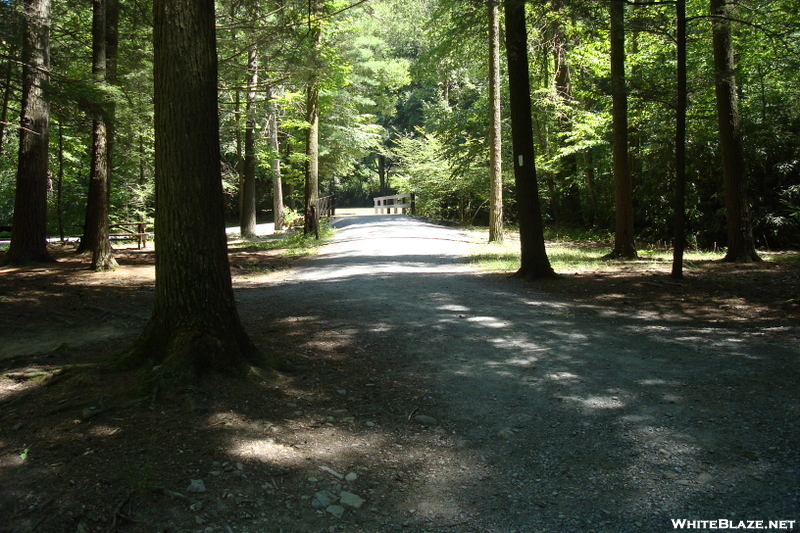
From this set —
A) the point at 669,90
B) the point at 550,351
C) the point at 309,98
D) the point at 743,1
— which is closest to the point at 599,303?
the point at 550,351

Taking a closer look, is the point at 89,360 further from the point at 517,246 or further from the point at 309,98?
the point at 309,98

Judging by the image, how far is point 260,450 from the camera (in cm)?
361

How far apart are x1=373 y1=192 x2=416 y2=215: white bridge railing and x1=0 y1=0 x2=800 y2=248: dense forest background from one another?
4.26m

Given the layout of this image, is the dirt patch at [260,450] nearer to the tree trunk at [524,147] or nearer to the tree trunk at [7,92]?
the tree trunk at [524,147]

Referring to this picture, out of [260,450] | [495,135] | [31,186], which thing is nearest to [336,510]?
[260,450]

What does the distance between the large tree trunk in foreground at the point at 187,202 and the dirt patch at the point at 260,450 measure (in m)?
0.36

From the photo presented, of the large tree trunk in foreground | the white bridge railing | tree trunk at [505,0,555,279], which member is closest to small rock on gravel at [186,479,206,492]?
the large tree trunk in foreground

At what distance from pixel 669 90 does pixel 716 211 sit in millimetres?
6370

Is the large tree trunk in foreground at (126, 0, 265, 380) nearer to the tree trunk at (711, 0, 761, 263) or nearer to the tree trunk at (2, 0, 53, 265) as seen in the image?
the tree trunk at (2, 0, 53, 265)

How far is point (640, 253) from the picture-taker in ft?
A: 49.0

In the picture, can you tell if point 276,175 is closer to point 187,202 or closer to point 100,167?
point 100,167

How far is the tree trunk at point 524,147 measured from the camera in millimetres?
10453

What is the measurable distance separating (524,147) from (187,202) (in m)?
7.30

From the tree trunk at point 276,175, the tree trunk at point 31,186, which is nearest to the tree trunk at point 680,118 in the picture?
the tree trunk at point 31,186
